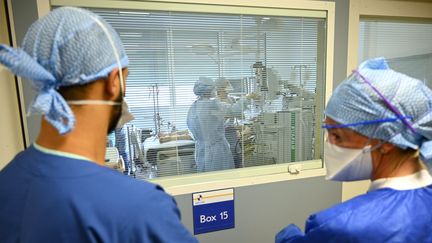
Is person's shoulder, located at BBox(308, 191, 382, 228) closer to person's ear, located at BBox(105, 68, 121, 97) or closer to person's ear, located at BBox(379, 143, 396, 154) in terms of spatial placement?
person's ear, located at BBox(379, 143, 396, 154)

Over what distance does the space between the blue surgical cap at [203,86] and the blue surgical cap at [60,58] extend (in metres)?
1.07

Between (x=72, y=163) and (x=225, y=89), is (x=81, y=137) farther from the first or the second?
(x=225, y=89)

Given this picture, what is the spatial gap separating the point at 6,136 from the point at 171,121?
33.1 inches

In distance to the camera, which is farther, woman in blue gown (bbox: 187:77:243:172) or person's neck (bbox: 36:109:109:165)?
woman in blue gown (bbox: 187:77:243:172)

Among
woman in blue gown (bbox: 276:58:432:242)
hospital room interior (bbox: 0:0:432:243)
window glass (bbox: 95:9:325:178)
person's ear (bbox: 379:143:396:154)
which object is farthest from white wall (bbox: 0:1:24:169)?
person's ear (bbox: 379:143:396:154)

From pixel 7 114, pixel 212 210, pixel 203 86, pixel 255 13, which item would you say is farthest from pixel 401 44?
pixel 7 114

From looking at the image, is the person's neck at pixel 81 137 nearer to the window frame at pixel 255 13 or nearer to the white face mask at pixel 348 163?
the white face mask at pixel 348 163

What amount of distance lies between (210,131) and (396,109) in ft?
3.74

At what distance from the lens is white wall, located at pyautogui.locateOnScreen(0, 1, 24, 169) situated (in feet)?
4.39

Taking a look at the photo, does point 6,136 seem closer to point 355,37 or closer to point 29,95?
point 29,95

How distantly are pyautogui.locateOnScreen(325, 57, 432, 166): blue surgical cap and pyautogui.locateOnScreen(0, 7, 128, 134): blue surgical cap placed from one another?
71 centimetres

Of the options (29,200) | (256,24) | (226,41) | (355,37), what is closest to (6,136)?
(29,200)

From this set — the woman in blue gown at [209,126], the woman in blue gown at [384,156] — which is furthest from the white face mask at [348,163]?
the woman in blue gown at [209,126]

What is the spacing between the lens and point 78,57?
61cm
